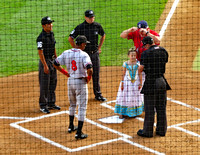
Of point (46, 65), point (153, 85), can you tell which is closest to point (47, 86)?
point (46, 65)

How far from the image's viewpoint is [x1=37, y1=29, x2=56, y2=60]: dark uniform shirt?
9.27 metres

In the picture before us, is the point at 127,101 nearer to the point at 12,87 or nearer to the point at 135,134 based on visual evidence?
the point at 135,134

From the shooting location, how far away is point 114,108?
9727mm

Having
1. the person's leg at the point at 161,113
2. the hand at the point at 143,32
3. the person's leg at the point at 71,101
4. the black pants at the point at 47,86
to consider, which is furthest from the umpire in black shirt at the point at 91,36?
the person's leg at the point at 161,113

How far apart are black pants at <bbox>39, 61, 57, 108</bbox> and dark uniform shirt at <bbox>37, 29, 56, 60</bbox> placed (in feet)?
0.70

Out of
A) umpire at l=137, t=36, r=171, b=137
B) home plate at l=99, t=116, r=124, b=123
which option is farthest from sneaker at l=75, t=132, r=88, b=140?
umpire at l=137, t=36, r=171, b=137

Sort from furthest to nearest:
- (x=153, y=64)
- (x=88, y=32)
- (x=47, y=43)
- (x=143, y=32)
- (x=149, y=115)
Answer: (x=88, y=32) < (x=47, y=43) < (x=143, y=32) < (x=149, y=115) < (x=153, y=64)

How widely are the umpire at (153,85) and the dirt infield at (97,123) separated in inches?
9.8

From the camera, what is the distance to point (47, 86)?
9664mm

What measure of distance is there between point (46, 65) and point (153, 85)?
102 inches

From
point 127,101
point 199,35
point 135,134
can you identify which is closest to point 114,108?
point 127,101

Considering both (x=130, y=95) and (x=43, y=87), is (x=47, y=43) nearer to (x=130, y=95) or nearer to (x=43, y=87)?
(x=43, y=87)

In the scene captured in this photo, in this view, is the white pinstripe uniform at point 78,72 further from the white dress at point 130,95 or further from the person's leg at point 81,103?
the white dress at point 130,95

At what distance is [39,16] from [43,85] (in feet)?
23.8
